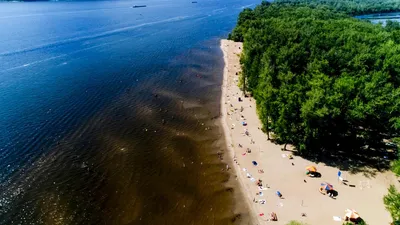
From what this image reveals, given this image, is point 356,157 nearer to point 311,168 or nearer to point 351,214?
point 311,168

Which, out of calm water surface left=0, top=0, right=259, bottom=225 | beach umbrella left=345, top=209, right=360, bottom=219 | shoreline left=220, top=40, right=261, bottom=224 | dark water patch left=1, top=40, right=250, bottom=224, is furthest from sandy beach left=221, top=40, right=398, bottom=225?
dark water patch left=1, top=40, right=250, bottom=224

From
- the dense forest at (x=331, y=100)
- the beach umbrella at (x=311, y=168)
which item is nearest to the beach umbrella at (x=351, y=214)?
the dense forest at (x=331, y=100)

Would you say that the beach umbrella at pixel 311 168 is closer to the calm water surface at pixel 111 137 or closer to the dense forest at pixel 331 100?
the dense forest at pixel 331 100

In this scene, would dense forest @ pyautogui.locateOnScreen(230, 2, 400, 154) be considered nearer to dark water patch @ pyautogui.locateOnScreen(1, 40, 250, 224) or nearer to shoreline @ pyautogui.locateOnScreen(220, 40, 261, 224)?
shoreline @ pyautogui.locateOnScreen(220, 40, 261, 224)

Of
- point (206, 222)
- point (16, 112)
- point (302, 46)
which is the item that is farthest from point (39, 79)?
point (302, 46)

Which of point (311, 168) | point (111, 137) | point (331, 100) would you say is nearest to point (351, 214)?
point (311, 168)
